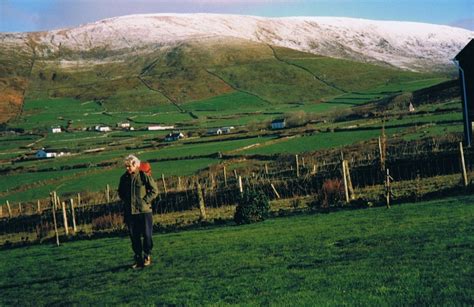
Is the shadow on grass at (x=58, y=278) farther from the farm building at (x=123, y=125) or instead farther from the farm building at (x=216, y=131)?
the farm building at (x=123, y=125)

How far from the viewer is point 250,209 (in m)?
27.6

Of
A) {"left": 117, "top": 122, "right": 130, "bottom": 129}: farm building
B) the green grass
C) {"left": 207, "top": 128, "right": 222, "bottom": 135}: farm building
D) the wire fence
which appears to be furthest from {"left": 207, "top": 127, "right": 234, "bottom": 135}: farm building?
the green grass

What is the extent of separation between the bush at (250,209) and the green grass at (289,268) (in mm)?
4684

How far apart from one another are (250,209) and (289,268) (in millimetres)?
13965

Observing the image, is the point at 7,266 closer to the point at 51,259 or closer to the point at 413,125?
the point at 51,259

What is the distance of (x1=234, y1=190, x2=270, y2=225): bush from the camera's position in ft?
90.4

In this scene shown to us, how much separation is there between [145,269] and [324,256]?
16.4 ft

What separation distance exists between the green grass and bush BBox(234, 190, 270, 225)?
15.4 ft

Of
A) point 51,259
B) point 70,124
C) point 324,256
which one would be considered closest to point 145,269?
point 324,256

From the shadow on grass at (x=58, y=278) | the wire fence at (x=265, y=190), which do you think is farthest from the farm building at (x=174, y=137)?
the shadow on grass at (x=58, y=278)

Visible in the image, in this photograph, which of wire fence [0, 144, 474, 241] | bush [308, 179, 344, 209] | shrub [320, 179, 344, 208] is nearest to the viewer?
bush [308, 179, 344, 209]

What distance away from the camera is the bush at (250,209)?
27541 mm

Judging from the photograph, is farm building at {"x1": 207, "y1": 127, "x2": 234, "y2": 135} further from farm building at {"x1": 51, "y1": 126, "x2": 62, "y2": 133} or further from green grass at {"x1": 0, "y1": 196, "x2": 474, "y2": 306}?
green grass at {"x1": 0, "y1": 196, "x2": 474, "y2": 306}

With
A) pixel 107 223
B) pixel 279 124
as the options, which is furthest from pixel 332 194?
pixel 279 124
